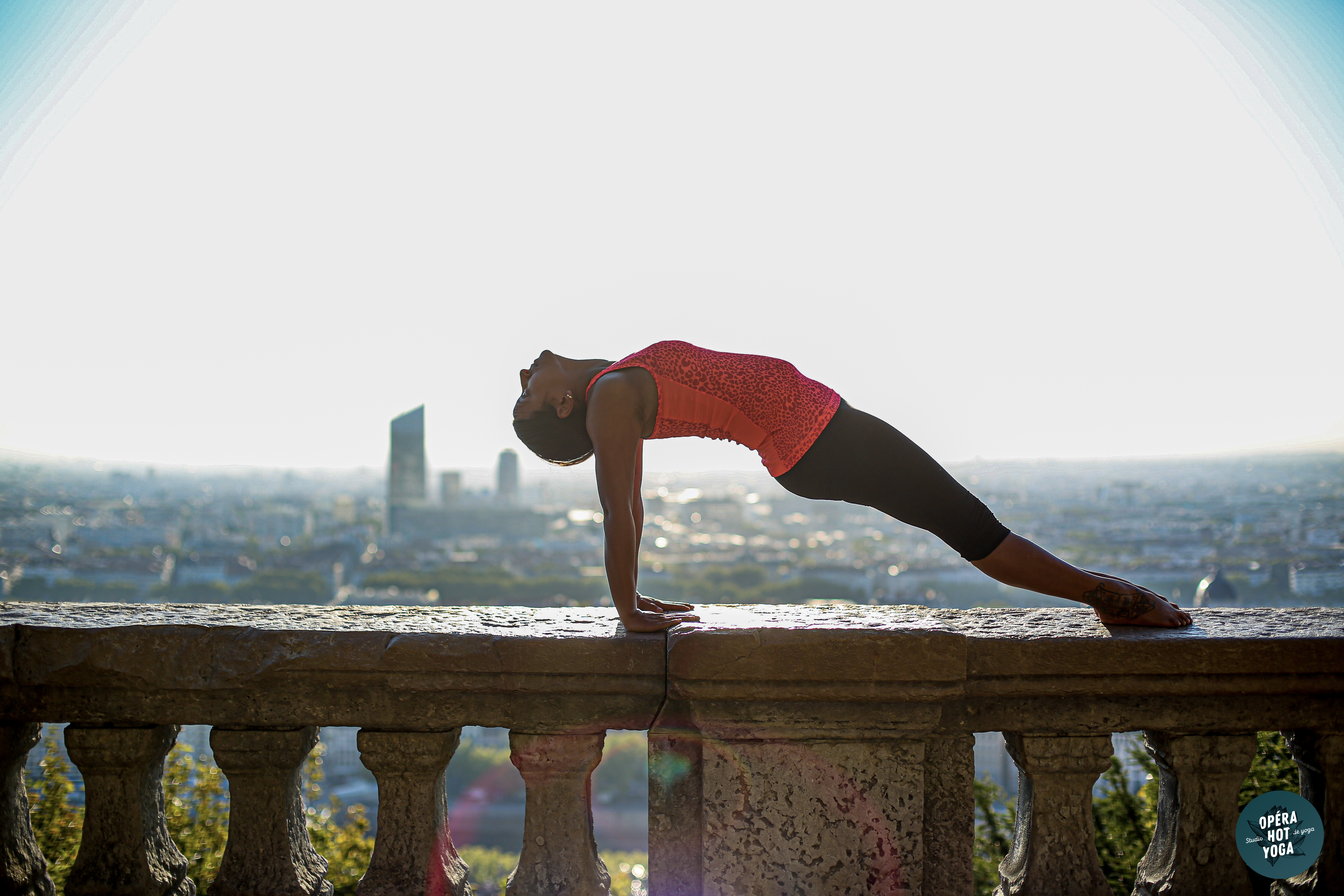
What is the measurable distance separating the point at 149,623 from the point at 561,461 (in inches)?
43.0

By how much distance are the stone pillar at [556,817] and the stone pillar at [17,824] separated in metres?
1.12

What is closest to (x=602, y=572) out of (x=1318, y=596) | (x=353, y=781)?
(x=353, y=781)

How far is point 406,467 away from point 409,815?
45454 millimetres

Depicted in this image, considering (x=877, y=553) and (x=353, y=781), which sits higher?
(x=877, y=553)

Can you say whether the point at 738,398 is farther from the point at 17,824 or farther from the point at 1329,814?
the point at 17,824

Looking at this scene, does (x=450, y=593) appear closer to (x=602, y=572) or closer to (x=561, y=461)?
(x=602, y=572)

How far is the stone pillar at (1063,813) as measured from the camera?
183 centimetres

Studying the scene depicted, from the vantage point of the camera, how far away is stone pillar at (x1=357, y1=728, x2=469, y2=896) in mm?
1848

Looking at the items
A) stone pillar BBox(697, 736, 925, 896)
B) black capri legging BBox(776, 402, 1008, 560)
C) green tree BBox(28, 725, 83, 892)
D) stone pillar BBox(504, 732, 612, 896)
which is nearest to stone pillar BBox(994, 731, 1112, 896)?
stone pillar BBox(697, 736, 925, 896)

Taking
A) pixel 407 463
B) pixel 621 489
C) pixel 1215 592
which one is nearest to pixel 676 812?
pixel 621 489

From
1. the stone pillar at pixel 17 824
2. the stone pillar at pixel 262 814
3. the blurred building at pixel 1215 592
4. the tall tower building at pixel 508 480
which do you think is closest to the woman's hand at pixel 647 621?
the stone pillar at pixel 262 814

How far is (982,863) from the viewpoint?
227 inches

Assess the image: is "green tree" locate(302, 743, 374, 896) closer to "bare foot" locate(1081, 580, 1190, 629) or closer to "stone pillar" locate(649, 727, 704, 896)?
"stone pillar" locate(649, 727, 704, 896)

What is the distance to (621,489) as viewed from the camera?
2082 millimetres
